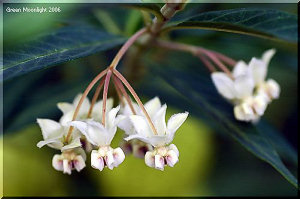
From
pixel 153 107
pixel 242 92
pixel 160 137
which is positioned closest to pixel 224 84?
pixel 242 92

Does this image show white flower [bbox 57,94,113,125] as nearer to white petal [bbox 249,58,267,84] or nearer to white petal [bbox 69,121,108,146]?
white petal [bbox 69,121,108,146]

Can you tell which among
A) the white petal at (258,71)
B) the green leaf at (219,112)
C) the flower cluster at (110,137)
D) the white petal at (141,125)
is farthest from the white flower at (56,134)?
the white petal at (258,71)

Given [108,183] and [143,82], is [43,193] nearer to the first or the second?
[108,183]

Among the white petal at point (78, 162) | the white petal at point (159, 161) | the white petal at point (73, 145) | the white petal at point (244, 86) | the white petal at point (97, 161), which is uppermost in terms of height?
the white petal at point (244, 86)

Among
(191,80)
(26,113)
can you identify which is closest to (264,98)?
(191,80)

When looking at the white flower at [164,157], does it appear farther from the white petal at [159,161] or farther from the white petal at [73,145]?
the white petal at [73,145]

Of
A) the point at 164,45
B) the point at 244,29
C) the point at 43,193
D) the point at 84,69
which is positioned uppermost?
the point at 84,69
